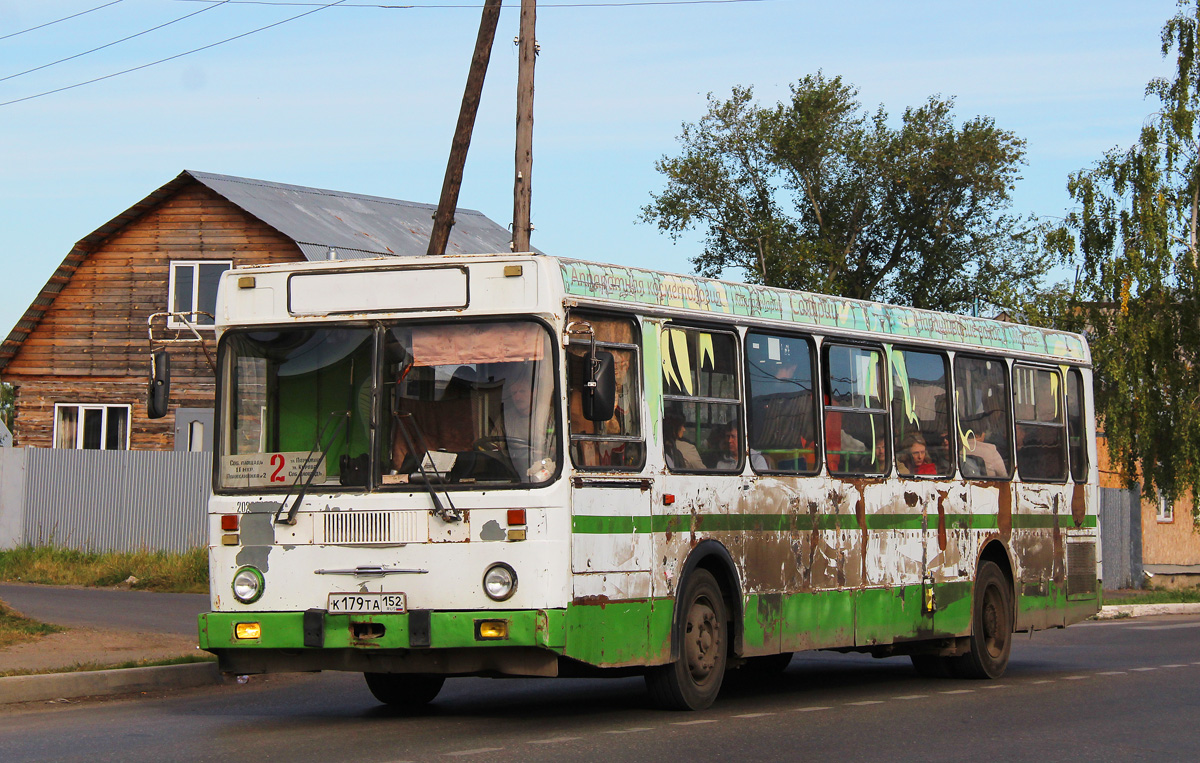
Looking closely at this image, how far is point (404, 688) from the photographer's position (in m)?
11.8

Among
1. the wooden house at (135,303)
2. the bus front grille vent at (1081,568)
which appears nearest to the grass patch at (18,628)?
the bus front grille vent at (1081,568)

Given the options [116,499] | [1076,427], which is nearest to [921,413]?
[1076,427]

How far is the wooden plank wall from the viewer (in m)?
34.8

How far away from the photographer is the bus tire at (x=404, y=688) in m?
11.7

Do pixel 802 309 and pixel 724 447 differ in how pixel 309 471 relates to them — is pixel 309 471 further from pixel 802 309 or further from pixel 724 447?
pixel 802 309

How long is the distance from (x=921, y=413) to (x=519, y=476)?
5.27 m

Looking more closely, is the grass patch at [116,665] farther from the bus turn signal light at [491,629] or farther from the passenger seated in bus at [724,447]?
the passenger seated in bus at [724,447]

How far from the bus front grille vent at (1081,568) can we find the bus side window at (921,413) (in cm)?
256

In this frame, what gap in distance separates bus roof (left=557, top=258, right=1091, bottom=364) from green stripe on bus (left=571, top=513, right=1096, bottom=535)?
142 cm

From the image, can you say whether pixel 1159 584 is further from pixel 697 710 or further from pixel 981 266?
pixel 697 710

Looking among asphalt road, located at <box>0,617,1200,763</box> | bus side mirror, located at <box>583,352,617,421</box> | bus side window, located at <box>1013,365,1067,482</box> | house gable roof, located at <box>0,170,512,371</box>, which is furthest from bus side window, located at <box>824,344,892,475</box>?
house gable roof, located at <box>0,170,512,371</box>

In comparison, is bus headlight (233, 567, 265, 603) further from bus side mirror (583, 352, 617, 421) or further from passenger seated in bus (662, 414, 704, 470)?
passenger seated in bus (662, 414, 704, 470)

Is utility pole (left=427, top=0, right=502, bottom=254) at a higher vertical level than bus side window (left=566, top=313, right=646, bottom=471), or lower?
higher

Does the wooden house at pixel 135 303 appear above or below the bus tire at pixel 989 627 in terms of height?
above
